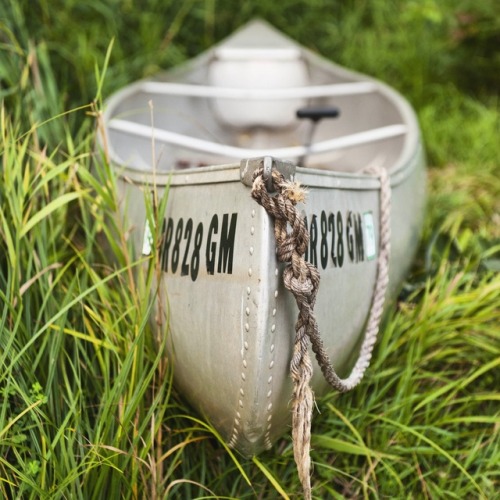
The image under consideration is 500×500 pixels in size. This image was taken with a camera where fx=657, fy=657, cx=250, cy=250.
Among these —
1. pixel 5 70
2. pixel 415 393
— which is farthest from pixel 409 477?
pixel 5 70

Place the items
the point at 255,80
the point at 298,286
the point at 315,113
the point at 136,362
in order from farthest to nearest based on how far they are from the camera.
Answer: the point at 255,80 → the point at 315,113 → the point at 136,362 → the point at 298,286

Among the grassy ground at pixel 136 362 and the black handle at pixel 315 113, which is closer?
the grassy ground at pixel 136 362

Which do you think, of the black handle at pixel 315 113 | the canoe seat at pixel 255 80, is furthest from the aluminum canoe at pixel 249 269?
the canoe seat at pixel 255 80

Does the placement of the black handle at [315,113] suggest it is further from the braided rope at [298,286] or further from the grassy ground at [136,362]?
the braided rope at [298,286]

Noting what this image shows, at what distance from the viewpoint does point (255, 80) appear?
3.38 meters

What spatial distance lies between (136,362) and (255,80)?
78.8 inches

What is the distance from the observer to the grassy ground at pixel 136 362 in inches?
68.2

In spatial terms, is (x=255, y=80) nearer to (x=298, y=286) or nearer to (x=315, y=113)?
(x=315, y=113)

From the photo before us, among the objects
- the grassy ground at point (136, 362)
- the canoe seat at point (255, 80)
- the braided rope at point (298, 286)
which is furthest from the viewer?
the canoe seat at point (255, 80)

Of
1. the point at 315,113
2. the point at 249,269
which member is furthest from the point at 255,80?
the point at 249,269

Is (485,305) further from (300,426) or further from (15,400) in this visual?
(15,400)

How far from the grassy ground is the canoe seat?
67 centimetres

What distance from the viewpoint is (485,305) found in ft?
8.05

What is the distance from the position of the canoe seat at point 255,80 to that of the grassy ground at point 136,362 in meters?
0.67
